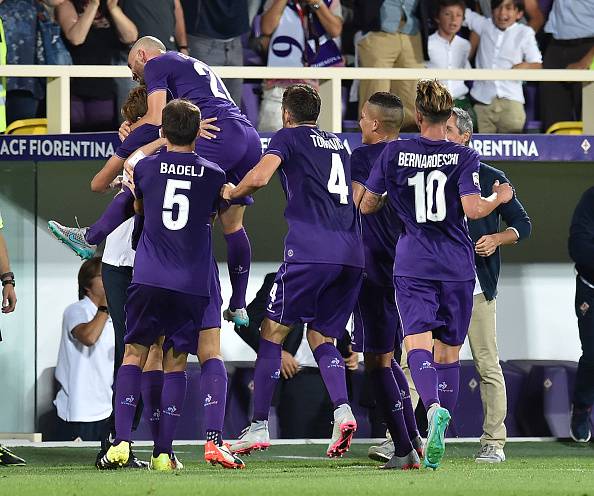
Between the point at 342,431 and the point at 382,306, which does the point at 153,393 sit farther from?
the point at 382,306

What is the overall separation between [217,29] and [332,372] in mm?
5251

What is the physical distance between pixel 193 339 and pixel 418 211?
4.78 ft

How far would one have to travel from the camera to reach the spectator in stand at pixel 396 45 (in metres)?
13.5

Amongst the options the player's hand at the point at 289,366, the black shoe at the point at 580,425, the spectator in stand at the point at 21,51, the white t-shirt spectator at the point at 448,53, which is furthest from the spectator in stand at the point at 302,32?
the black shoe at the point at 580,425

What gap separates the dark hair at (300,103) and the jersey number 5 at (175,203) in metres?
0.94

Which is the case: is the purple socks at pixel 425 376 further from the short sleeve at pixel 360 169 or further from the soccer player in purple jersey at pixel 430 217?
the short sleeve at pixel 360 169

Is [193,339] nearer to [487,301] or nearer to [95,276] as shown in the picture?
[487,301]

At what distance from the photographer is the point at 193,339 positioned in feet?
27.9

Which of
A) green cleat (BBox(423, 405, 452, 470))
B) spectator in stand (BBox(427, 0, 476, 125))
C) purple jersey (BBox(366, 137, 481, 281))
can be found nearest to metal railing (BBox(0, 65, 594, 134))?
spectator in stand (BBox(427, 0, 476, 125))

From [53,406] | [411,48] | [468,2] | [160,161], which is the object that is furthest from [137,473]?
[468,2]

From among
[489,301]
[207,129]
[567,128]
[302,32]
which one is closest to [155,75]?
[207,129]

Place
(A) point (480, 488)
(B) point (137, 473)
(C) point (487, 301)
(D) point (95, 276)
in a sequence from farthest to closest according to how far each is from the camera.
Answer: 1. (D) point (95, 276)
2. (C) point (487, 301)
3. (B) point (137, 473)
4. (A) point (480, 488)

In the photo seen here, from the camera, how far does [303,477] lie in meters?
7.97

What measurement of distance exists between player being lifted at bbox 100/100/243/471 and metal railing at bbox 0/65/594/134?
382 centimetres
